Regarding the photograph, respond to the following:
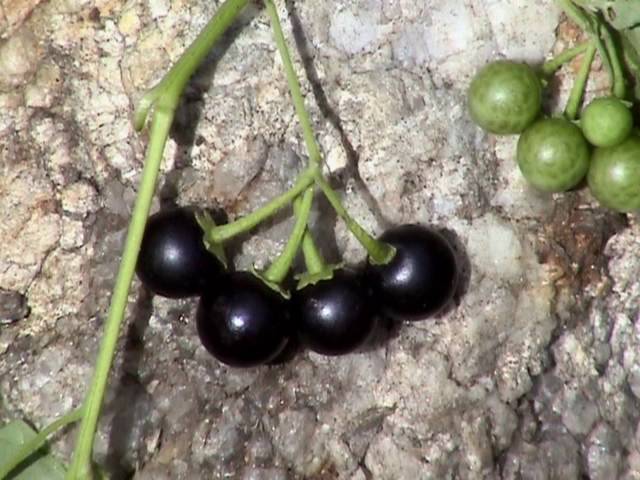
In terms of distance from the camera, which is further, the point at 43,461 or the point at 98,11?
the point at 98,11

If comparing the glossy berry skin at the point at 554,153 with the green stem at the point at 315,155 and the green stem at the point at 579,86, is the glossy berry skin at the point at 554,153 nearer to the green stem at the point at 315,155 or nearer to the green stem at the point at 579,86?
the green stem at the point at 579,86

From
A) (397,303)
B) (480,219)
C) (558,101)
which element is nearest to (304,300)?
(397,303)

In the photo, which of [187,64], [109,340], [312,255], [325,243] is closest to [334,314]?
[312,255]

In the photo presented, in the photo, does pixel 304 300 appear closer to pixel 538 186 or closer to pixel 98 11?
pixel 538 186

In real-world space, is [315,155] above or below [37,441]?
above

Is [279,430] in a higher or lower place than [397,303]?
lower

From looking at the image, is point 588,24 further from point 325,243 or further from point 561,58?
point 325,243

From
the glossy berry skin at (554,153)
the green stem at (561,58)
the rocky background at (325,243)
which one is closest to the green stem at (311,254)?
the rocky background at (325,243)
